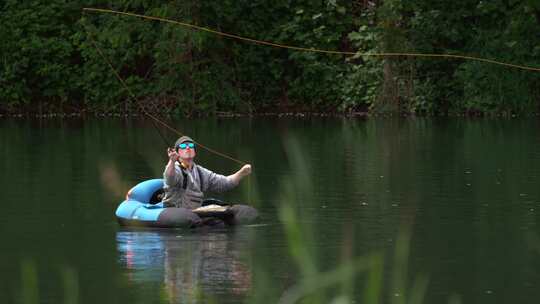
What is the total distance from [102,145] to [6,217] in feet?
40.1

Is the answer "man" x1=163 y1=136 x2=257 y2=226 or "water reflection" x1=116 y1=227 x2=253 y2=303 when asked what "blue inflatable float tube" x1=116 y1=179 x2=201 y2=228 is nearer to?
"water reflection" x1=116 y1=227 x2=253 y2=303

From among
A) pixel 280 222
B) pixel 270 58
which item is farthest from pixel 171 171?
pixel 270 58

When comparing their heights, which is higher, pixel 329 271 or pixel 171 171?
pixel 171 171

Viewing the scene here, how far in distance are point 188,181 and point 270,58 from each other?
88.6 feet

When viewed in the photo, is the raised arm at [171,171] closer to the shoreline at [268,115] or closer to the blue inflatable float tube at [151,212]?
the blue inflatable float tube at [151,212]

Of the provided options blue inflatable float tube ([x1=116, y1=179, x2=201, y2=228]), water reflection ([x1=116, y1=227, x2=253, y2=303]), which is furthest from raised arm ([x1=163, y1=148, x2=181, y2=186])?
water reflection ([x1=116, y1=227, x2=253, y2=303])

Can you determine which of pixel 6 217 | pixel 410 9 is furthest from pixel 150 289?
pixel 410 9

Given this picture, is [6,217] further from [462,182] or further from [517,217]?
[462,182]

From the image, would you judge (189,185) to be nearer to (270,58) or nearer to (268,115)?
(268,115)

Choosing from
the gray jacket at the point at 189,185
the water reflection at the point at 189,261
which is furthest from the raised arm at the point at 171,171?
the water reflection at the point at 189,261

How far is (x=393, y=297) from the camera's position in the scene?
11.0 meters

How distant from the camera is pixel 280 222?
16625 millimetres

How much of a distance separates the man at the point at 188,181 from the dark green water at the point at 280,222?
60 cm

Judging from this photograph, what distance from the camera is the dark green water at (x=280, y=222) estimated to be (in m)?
11.6
